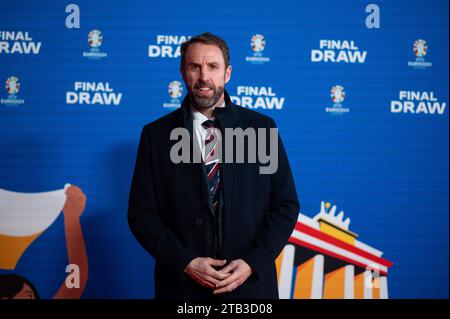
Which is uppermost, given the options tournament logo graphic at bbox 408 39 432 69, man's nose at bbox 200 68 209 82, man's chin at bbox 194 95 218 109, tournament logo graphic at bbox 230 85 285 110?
tournament logo graphic at bbox 408 39 432 69

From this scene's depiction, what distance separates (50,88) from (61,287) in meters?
1.14

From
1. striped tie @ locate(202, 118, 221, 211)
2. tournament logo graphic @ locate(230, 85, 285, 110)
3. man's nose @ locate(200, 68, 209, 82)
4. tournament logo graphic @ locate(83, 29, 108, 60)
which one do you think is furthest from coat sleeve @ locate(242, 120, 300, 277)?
tournament logo graphic @ locate(83, 29, 108, 60)

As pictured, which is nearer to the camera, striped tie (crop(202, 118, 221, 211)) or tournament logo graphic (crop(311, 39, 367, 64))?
striped tie (crop(202, 118, 221, 211))

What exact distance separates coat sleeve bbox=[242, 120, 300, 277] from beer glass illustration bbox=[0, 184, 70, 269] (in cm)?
139

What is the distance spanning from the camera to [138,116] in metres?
2.55

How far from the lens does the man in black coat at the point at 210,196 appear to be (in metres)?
1.51

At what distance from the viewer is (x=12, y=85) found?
2547 mm

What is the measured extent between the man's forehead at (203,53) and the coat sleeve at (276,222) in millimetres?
339

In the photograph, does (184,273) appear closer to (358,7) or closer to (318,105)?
(318,105)

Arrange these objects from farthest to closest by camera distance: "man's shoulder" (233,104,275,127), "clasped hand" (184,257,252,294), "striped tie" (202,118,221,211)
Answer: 1. "man's shoulder" (233,104,275,127)
2. "striped tie" (202,118,221,211)
3. "clasped hand" (184,257,252,294)

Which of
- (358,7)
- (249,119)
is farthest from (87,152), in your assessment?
(358,7)

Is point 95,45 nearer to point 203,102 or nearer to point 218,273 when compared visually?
point 203,102

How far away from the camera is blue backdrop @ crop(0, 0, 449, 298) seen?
8.33 feet

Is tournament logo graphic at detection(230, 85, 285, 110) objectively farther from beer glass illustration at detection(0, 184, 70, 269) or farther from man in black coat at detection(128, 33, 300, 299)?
beer glass illustration at detection(0, 184, 70, 269)
